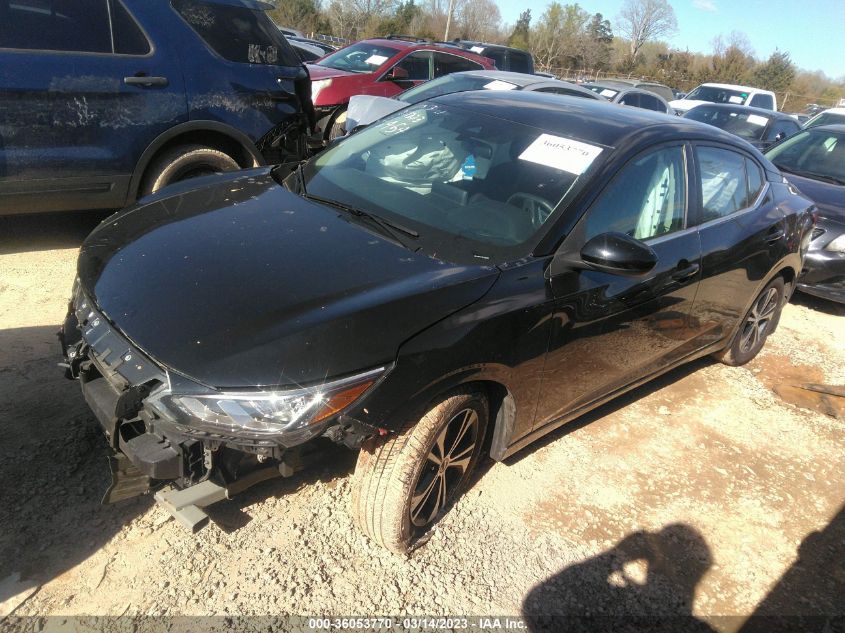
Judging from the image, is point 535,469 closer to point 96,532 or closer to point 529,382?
point 529,382

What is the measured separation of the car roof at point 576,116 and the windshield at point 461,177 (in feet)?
0.24

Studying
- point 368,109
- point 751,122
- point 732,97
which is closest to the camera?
point 368,109

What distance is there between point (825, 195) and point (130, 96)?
20.5ft

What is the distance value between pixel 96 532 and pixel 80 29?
3593 mm

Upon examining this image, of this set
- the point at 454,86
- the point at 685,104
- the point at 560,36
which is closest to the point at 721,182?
the point at 454,86

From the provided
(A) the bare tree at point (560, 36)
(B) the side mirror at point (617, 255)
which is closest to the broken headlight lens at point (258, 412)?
(B) the side mirror at point (617, 255)

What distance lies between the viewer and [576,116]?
332cm

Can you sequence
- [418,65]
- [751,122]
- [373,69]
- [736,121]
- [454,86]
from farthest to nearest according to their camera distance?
[736,121]
[751,122]
[418,65]
[373,69]
[454,86]

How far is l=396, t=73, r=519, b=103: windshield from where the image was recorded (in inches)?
306

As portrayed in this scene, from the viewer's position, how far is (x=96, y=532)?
2.48 m

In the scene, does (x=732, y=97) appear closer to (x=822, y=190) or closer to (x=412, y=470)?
(x=822, y=190)

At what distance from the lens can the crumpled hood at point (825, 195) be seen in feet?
19.8

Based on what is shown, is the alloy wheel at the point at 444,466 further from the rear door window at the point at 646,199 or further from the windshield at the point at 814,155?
the windshield at the point at 814,155

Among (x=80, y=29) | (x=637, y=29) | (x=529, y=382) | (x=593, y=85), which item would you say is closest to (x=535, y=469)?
(x=529, y=382)
